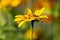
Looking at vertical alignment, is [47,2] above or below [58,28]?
above

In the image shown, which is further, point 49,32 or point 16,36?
point 49,32

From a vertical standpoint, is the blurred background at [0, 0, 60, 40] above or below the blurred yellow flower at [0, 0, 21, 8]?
below

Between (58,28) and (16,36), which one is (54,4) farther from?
(16,36)

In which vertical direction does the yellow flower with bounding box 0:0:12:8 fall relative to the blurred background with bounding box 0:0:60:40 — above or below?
above

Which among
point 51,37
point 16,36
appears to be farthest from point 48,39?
point 16,36

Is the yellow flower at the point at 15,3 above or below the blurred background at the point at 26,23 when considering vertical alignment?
above

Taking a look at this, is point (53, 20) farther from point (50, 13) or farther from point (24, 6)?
point (24, 6)

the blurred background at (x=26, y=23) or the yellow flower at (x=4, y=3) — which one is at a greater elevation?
the yellow flower at (x=4, y=3)
